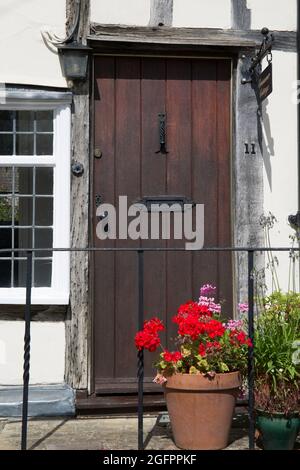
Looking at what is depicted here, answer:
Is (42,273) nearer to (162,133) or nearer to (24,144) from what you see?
(24,144)

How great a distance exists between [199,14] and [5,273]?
2494 millimetres

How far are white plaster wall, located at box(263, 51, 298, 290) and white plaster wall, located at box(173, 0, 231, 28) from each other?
0.52 metres

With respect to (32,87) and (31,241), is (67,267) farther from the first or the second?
(32,87)

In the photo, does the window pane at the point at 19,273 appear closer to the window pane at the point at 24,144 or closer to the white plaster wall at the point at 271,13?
the window pane at the point at 24,144

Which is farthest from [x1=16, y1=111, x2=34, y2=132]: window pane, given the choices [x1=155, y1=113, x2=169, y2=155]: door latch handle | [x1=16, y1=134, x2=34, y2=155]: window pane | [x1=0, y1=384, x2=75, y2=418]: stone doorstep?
[x1=0, y1=384, x2=75, y2=418]: stone doorstep

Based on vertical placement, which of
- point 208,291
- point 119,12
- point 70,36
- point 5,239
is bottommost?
point 208,291

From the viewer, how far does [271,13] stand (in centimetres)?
523

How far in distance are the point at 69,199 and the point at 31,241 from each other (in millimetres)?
450

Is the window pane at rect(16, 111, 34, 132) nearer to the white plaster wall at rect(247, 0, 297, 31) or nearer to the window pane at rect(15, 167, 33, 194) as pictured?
the window pane at rect(15, 167, 33, 194)

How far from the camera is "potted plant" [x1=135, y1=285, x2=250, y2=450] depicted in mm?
3914

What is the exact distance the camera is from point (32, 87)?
509 centimetres

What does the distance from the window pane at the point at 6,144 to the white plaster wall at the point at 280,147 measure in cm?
196

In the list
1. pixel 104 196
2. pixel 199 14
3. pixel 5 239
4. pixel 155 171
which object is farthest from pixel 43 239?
pixel 199 14

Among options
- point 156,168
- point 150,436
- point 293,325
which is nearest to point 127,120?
point 156,168
